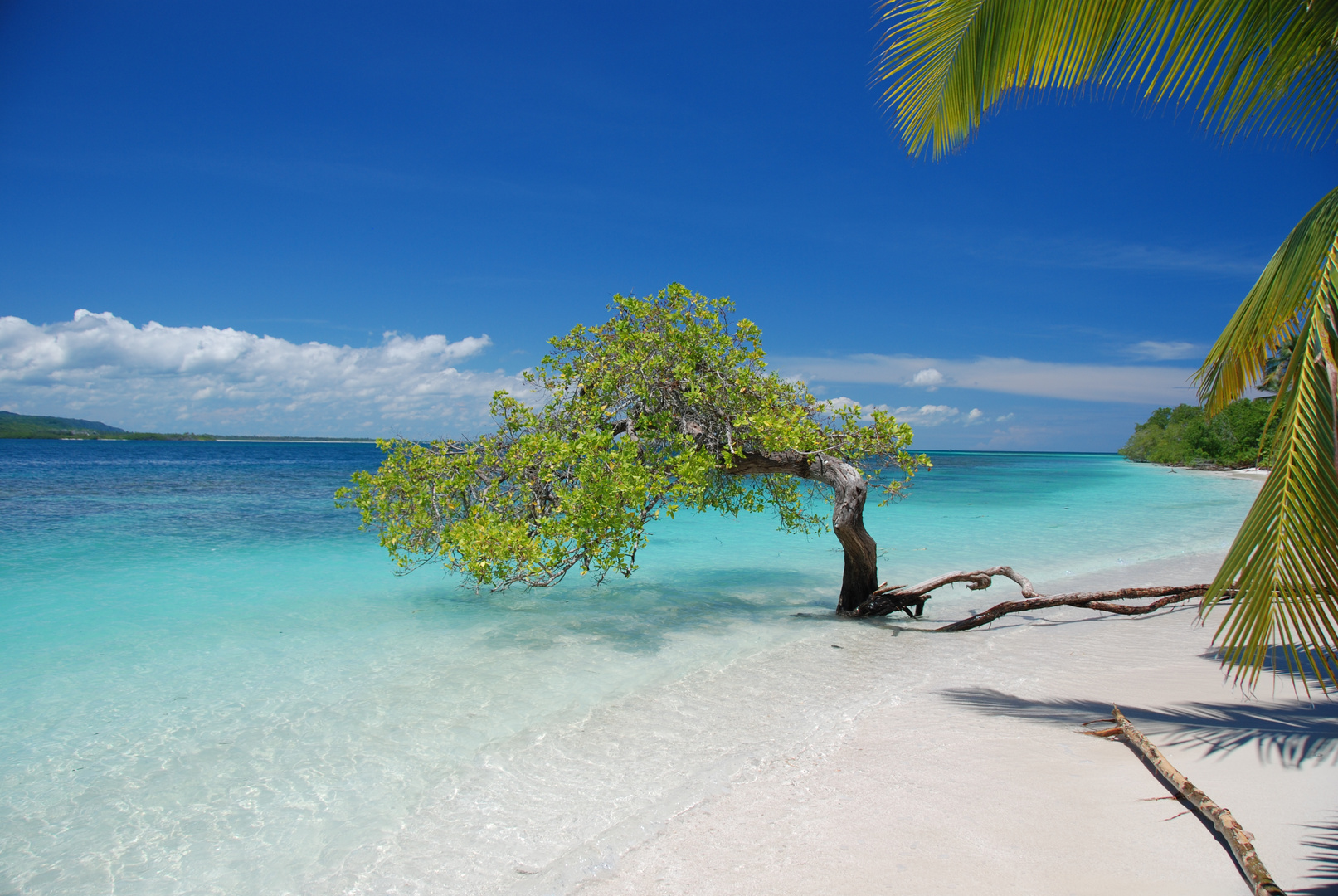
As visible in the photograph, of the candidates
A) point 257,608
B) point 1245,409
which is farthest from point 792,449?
point 1245,409

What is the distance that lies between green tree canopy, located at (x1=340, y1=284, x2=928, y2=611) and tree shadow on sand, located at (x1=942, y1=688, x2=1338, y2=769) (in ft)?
11.0

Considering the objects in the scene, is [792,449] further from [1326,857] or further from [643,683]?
[1326,857]

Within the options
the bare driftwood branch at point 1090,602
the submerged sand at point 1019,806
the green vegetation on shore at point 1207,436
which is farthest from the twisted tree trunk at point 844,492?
the green vegetation on shore at point 1207,436

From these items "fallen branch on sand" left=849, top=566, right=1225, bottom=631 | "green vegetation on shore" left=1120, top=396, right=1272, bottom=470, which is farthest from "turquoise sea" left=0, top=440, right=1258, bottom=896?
"green vegetation on shore" left=1120, top=396, right=1272, bottom=470

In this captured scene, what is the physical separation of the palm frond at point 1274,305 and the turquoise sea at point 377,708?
347 centimetres

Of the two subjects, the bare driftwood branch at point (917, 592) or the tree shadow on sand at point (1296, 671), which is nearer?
the tree shadow on sand at point (1296, 671)

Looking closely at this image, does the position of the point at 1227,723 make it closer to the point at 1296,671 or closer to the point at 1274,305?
the point at 1296,671

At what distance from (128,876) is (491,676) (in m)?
3.22

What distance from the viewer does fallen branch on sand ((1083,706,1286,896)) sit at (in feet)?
A: 8.91

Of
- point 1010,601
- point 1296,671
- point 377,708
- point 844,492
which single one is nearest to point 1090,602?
point 1010,601

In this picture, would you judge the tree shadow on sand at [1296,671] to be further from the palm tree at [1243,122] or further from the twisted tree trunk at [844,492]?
the twisted tree trunk at [844,492]

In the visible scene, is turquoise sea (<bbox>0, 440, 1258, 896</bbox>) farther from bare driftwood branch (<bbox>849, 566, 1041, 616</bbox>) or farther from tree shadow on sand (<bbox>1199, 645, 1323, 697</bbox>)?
tree shadow on sand (<bbox>1199, 645, 1323, 697</bbox>)

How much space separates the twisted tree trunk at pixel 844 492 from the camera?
27.4 ft

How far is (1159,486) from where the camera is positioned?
38.3m
